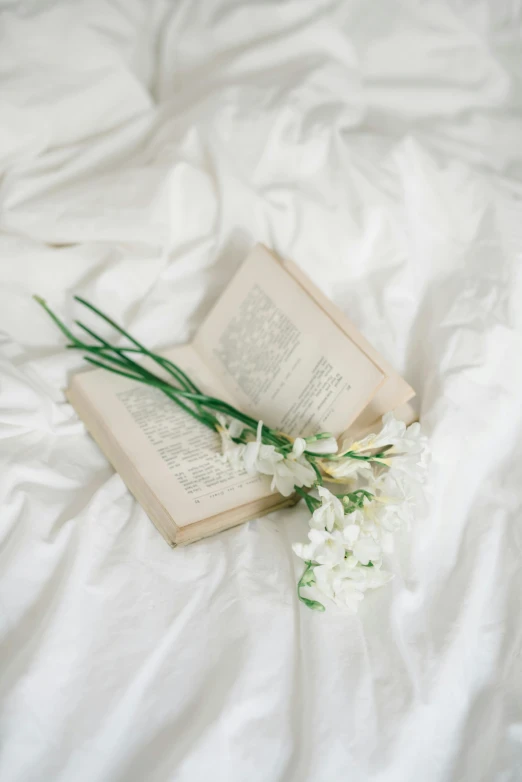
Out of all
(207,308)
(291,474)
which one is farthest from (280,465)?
(207,308)

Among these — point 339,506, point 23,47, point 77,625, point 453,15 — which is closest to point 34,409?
point 77,625

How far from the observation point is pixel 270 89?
2.99ft

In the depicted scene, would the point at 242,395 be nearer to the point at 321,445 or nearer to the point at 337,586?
the point at 321,445

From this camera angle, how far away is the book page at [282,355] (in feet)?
2.18

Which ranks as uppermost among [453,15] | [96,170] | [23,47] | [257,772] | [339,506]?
[453,15]

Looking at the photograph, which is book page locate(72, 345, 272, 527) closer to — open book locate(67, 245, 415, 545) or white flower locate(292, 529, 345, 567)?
open book locate(67, 245, 415, 545)

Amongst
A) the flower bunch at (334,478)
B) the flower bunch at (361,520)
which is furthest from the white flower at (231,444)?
the flower bunch at (361,520)

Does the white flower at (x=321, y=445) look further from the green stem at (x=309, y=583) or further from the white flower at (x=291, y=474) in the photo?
the green stem at (x=309, y=583)

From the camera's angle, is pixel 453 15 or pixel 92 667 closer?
pixel 92 667

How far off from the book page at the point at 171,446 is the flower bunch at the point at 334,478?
0.6 inches

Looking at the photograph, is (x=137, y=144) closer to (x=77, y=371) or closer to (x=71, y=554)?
(x=77, y=371)

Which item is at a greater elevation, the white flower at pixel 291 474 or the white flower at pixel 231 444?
the white flower at pixel 291 474

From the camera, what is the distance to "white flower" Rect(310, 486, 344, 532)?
54 cm

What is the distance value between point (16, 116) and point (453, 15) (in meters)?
0.64
